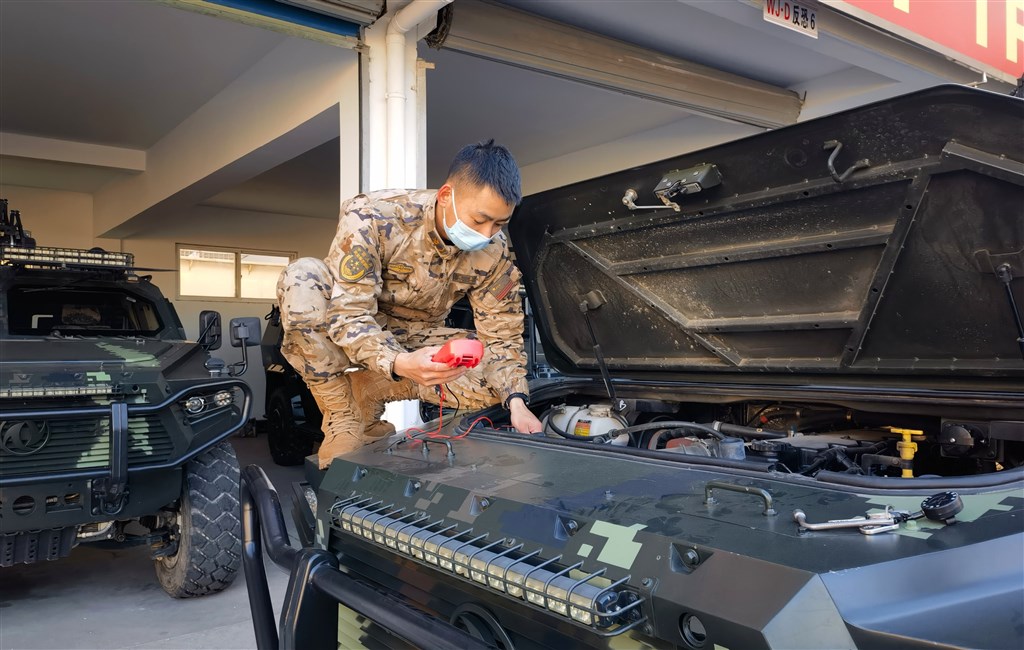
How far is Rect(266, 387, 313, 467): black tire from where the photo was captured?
6918 mm

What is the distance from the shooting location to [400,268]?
2648 millimetres

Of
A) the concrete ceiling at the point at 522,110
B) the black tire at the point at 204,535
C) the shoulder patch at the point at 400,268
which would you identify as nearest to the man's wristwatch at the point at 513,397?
the shoulder patch at the point at 400,268

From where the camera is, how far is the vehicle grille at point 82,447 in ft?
10.2

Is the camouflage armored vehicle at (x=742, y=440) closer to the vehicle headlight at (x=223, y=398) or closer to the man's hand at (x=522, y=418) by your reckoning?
the man's hand at (x=522, y=418)

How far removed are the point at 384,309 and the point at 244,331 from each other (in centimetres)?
61

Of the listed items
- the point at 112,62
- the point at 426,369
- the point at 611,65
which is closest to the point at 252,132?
the point at 112,62

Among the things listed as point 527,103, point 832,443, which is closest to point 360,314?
point 832,443

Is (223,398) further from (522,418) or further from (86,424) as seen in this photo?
(522,418)

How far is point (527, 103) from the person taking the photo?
23.1 ft

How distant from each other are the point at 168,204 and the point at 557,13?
5.60 meters

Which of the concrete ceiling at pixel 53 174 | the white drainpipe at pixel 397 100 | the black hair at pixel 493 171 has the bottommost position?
the black hair at pixel 493 171

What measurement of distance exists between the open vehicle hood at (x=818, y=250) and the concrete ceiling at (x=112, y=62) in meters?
3.74

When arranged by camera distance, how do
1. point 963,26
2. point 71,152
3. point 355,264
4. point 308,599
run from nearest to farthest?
1. point 308,599
2. point 355,264
3. point 963,26
4. point 71,152

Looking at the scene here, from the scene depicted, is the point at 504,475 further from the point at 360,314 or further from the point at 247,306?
the point at 247,306
